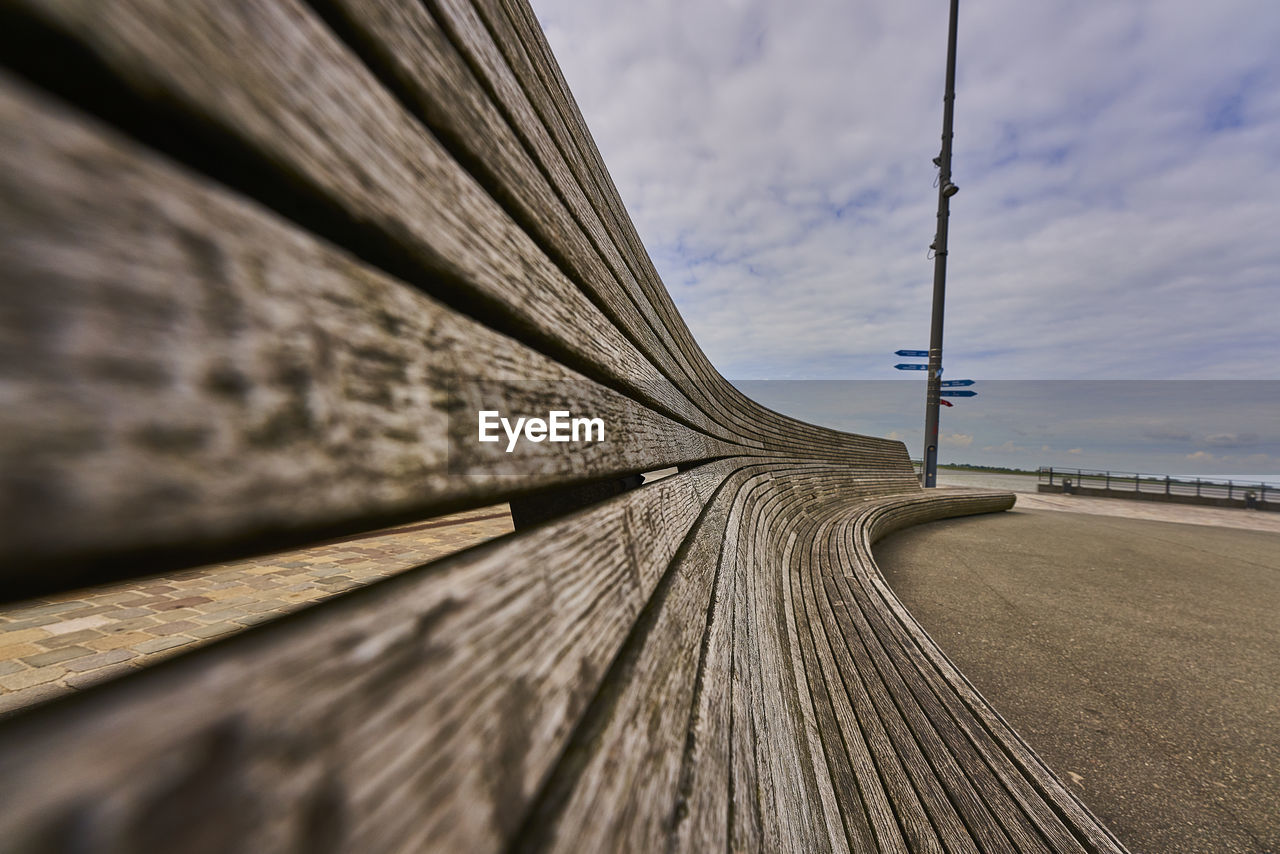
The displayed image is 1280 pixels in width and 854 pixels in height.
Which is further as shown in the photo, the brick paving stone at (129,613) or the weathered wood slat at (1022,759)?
the brick paving stone at (129,613)

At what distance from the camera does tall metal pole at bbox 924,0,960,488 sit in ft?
35.8

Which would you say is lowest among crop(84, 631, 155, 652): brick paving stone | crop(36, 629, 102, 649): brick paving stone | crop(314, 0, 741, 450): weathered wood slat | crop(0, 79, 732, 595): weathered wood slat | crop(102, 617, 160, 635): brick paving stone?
crop(36, 629, 102, 649): brick paving stone

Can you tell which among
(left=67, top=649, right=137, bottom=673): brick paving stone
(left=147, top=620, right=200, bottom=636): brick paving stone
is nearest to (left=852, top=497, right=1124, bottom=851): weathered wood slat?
(left=67, top=649, right=137, bottom=673): brick paving stone

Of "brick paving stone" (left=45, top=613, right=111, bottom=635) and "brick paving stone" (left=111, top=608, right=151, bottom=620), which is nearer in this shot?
"brick paving stone" (left=45, top=613, right=111, bottom=635)

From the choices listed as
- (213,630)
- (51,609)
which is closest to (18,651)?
(213,630)

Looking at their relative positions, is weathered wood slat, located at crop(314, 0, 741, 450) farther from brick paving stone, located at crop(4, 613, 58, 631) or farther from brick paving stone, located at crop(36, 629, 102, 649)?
brick paving stone, located at crop(4, 613, 58, 631)

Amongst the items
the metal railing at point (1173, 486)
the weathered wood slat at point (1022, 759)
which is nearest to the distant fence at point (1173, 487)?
the metal railing at point (1173, 486)

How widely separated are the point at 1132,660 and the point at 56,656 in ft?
23.0

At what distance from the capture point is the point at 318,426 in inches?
14.8

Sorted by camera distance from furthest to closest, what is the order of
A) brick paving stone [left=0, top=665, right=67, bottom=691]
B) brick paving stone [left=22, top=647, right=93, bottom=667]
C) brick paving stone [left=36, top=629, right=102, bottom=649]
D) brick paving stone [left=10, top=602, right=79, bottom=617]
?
brick paving stone [left=10, top=602, right=79, bottom=617] → brick paving stone [left=36, top=629, right=102, bottom=649] → brick paving stone [left=22, top=647, right=93, bottom=667] → brick paving stone [left=0, top=665, right=67, bottom=691]

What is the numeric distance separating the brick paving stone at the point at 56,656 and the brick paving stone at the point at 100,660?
8 cm

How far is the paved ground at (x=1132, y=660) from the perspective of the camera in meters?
2.41

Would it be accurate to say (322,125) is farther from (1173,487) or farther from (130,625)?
(1173,487)

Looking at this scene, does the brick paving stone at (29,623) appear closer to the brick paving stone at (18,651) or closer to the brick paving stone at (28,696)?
the brick paving stone at (18,651)
